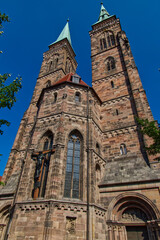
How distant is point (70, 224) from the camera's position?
30.0ft

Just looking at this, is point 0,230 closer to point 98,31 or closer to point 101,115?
point 101,115

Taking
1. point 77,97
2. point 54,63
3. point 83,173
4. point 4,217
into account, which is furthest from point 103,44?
point 4,217

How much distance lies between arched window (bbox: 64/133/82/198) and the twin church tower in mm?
54

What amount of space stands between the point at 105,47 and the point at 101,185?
2049cm

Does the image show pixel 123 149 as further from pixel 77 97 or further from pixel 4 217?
pixel 4 217

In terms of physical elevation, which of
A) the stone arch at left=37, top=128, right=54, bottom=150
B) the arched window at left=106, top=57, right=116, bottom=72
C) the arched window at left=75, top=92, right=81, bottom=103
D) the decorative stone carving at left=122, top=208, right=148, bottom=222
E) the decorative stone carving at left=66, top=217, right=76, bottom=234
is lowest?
the decorative stone carving at left=66, top=217, right=76, bottom=234

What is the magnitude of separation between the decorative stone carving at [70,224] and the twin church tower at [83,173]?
0.04 metres

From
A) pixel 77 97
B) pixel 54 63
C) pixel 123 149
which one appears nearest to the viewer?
pixel 123 149

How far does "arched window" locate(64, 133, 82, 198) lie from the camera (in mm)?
10398

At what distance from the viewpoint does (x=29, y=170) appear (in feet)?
37.4

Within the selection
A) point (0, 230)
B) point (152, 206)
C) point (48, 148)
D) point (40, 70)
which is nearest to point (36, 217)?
point (48, 148)

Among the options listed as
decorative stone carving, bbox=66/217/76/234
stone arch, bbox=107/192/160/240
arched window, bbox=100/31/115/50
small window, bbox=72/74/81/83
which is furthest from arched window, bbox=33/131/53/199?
arched window, bbox=100/31/115/50

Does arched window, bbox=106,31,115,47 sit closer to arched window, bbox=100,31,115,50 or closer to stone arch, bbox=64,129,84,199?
arched window, bbox=100,31,115,50

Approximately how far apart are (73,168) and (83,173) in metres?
0.73
